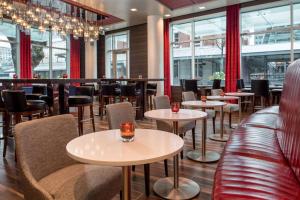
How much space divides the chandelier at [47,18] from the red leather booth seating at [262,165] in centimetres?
460

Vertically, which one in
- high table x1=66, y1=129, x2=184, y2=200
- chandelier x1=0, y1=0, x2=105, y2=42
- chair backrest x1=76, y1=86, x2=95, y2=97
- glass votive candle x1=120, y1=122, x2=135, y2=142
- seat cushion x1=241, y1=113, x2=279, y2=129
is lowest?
seat cushion x1=241, y1=113, x2=279, y2=129

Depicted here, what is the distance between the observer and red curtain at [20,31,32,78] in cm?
848

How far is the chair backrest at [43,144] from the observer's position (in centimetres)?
133

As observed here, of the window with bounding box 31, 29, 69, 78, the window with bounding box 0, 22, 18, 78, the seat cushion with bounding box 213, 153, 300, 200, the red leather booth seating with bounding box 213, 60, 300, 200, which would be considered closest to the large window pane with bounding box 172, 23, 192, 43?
the window with bounding box 31, 29, 69, 78

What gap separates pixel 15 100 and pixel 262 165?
2789 mm

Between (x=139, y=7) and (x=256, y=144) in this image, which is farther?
(x=139, y=7)

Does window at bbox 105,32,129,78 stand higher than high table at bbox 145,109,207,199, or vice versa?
window at bbox 105,32,129,78

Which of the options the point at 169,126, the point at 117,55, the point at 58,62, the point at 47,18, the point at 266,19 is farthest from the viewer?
the point at 117,55

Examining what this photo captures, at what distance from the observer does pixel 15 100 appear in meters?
2.96

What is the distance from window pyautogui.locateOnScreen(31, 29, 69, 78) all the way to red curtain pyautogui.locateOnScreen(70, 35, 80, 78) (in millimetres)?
213

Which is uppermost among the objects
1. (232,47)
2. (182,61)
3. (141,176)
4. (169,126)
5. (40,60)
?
(232,47)

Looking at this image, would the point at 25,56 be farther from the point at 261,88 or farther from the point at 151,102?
the point at 261,88

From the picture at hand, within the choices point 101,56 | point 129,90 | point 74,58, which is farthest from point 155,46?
point 74,58

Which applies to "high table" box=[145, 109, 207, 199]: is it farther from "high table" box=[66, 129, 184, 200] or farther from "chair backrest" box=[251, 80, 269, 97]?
"chair backrest" box=[251, 80, 269, 97]
